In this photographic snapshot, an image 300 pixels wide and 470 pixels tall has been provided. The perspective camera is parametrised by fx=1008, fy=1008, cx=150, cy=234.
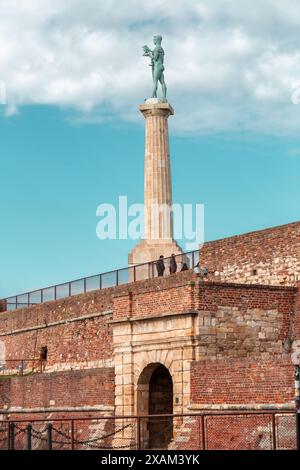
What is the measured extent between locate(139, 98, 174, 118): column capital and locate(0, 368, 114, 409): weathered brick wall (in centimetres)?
1663

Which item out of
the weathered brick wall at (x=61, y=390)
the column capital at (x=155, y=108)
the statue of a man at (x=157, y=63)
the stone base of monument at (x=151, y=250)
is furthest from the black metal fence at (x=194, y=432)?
the statue of a man at (x=157, y=63)

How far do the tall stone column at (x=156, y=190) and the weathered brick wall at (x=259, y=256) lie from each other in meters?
13.9

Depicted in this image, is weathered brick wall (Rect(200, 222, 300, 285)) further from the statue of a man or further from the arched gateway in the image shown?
the statue of a man

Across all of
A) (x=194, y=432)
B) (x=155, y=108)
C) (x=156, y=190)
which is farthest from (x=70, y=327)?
(x=194, y=432)

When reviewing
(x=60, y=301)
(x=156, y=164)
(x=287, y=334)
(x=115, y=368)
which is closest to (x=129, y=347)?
(x=115, y=368)

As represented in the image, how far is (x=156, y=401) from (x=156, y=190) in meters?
19.4

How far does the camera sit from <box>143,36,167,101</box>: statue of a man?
4906 cm

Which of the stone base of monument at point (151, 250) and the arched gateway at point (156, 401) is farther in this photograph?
the stone base of monument at point (151, 250)

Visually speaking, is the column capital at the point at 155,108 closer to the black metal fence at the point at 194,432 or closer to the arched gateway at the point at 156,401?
the arched gateway at the point at 156,401

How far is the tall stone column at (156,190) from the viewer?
46.7 metres

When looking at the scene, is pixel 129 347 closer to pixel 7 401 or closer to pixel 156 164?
pixel 7 401

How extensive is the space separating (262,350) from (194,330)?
2308mm

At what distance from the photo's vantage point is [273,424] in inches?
837

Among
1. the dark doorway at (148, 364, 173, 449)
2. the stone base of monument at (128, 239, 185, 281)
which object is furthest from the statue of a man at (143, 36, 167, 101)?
the dark doorway at (148, 364, 173, 449)
